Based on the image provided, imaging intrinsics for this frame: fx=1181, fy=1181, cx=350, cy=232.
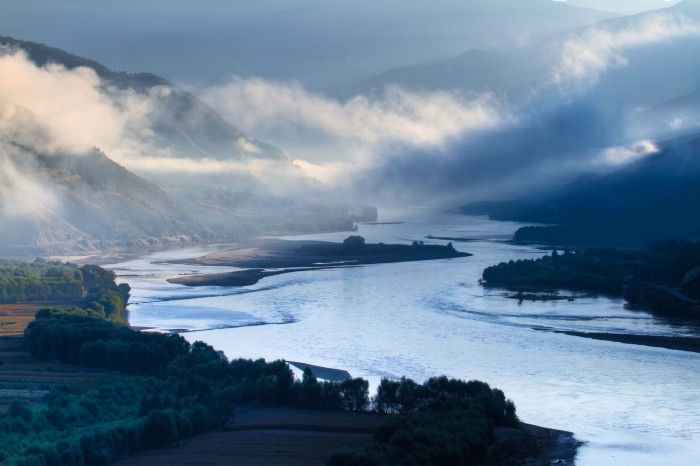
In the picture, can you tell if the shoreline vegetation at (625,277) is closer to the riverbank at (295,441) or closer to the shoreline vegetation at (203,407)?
the shoreline vegetation at (203,407)

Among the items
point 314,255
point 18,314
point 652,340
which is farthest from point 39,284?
point 652,340

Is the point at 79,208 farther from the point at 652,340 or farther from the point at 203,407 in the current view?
the point at 203,407

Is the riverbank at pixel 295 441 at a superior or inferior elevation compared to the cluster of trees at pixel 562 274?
inferior

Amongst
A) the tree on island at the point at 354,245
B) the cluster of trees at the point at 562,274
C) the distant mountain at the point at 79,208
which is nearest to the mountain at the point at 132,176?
the distant mountain at the point at 79,208

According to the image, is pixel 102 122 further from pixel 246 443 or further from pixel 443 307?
pixel 246 443

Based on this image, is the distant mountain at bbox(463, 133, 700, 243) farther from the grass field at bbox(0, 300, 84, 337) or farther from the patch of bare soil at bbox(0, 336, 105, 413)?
the patch of bare soil at bbox(0, 336, 105, 413)

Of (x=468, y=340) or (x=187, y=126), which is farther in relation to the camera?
(x=187, y=126)

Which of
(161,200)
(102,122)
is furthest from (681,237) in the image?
(102,122)
